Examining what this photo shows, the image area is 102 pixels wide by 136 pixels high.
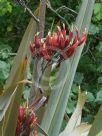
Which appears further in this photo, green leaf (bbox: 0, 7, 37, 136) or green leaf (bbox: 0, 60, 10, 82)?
green leaf (bbox: 0, 60, 10, 82)

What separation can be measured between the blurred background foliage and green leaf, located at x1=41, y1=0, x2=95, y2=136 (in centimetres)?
94

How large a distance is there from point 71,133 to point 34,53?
304mm

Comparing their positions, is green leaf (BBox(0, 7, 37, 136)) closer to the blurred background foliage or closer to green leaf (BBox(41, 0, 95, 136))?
green leaf (BBox(41, 0, 95, 136))

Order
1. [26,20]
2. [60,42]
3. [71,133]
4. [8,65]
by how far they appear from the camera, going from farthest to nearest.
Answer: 1. [26,20]
2. [8,65]
3. [71,133]
4. [60,42]

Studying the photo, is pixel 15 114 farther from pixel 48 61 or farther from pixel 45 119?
pixel 45 119

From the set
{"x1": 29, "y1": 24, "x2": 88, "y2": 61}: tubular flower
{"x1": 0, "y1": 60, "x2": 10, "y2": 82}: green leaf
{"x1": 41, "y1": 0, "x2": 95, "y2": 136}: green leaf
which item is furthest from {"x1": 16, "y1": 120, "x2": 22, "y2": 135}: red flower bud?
{"x1": 0, "y1": 60, "x2": 10, "y2": 82}: green leaf

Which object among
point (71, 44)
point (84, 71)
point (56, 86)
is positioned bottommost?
point (84, 71)

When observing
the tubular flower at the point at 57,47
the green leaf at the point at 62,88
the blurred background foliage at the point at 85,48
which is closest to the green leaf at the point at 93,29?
the blurred background foliage at the point at 85,48

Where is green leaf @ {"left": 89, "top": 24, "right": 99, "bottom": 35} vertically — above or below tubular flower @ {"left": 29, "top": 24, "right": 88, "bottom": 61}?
below

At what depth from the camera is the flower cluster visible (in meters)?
1.00

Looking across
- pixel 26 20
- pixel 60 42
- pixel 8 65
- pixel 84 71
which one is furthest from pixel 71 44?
pixel 26 20

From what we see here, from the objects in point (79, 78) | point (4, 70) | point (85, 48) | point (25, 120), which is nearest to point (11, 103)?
point (25, 120)

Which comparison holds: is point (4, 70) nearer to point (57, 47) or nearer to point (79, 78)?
point (79, 78)

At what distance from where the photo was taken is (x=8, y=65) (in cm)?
221
